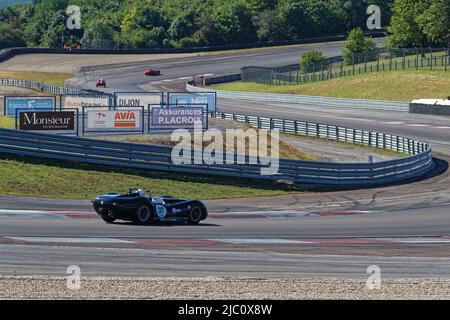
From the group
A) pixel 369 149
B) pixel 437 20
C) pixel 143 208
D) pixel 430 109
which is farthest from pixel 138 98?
pixel 437 20

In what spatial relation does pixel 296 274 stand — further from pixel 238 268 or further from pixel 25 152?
pixel 25 152

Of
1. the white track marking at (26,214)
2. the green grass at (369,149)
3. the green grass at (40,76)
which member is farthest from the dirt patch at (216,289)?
the green grass at (40,76)

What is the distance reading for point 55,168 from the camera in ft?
109

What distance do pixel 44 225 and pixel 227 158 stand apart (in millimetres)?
13328

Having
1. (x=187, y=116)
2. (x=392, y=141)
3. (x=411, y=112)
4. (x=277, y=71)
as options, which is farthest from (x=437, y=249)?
(x=277, y=71)

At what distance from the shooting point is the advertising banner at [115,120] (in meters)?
38.5

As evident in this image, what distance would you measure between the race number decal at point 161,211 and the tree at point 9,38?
103424 millimetres

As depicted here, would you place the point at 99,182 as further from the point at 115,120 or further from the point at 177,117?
the point at 177,117

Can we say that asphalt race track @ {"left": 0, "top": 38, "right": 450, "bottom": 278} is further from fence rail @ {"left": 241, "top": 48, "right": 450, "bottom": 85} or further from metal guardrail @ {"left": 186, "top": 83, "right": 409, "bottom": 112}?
fence rail @ {"left": 241, "top": 48, "right": 450, "bottom": 85}

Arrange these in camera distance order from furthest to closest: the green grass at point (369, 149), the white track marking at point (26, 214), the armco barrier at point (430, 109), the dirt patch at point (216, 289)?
the armco barrier at point (430, 109) < the green grass at point (369, 149) < the white track marking at point (26, 214) < the dirt patch at point (216, 289)

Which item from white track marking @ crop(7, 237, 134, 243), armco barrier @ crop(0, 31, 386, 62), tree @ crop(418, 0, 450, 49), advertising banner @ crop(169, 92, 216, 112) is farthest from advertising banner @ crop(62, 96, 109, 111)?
armco barrier @ crop(0, 31, 386, 62)

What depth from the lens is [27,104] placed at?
141 feet

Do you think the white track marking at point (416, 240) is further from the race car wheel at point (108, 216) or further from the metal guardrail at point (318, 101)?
the metal guardrail at point (318, 101)

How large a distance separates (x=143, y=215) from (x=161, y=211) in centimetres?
52
